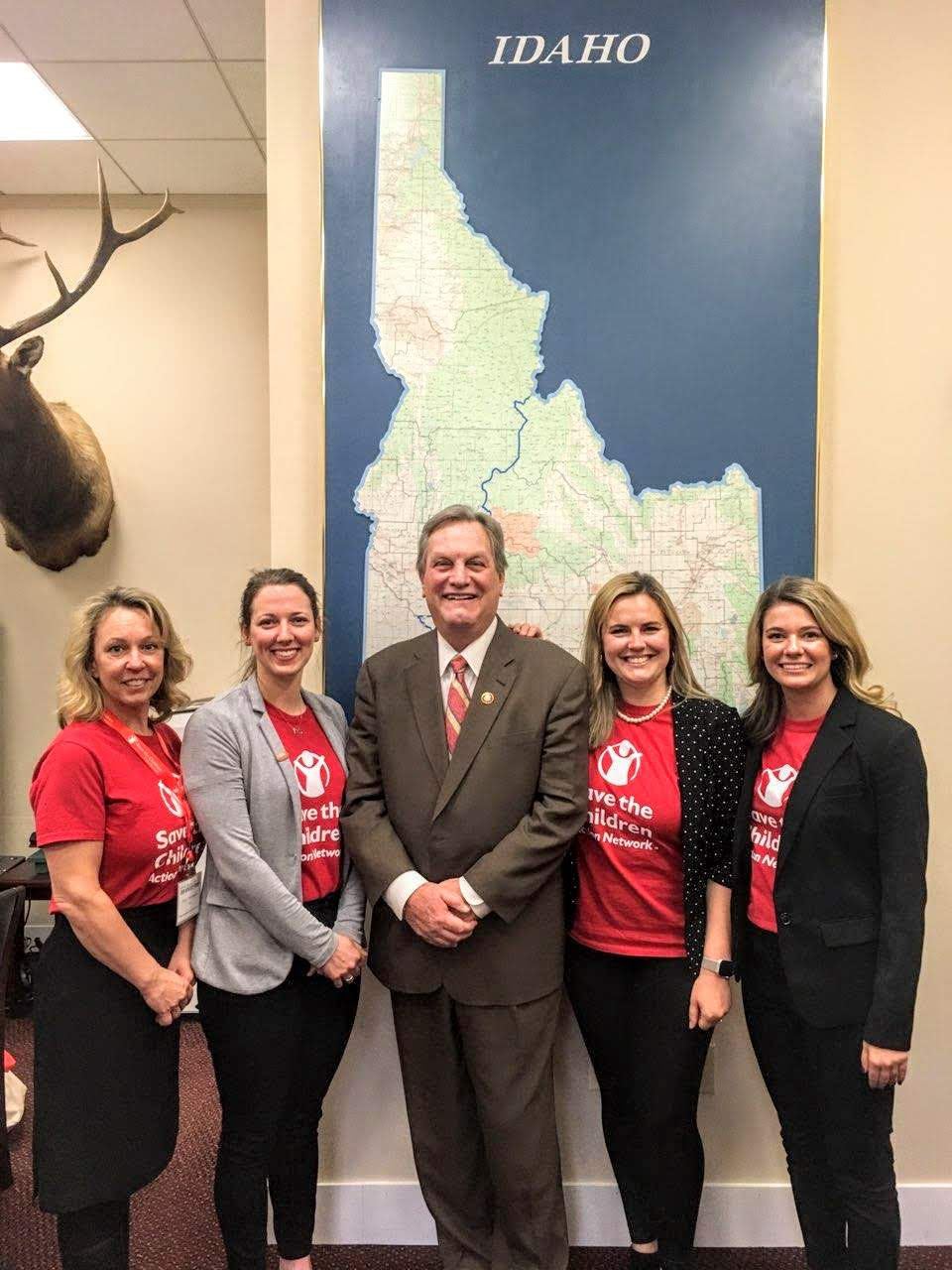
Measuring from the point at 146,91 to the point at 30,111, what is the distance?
49 centimetres

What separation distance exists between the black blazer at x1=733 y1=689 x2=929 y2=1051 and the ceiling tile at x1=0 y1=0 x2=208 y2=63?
2.69 m

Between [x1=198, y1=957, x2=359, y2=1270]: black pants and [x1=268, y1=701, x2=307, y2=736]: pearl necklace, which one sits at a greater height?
[x1=268, y1=701, x2=307, y2=736]: pearl necklace

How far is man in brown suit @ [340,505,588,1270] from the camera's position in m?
1.67

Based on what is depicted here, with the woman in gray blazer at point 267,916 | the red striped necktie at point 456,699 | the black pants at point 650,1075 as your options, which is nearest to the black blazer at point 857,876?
the black pants at point 650,1075

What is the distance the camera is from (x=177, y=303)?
3541 millimetres

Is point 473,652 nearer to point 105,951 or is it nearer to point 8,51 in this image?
point 105,951

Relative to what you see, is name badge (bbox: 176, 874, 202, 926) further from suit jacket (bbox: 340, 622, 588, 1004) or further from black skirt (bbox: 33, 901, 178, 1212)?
suit jacket (bbox: 340, 622, 588, 1004)

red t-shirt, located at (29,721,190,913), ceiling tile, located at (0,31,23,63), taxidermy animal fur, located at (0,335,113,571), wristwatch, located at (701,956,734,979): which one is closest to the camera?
red t-shirt, located at (29,721,190,913)

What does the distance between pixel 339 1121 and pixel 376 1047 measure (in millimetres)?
→ 210

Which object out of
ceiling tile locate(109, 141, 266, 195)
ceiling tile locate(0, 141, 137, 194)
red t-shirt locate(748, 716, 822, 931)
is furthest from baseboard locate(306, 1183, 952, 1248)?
ceiling tile locate(0, 141, 137, 194)

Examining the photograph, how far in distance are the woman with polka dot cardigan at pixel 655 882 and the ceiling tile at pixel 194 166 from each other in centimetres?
256

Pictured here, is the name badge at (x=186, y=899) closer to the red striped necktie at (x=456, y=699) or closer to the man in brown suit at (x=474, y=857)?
the man in brown suit at (x=474, y=857)

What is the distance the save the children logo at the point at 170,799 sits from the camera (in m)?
1.60

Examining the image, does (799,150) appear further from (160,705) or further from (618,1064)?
(618,1064)
